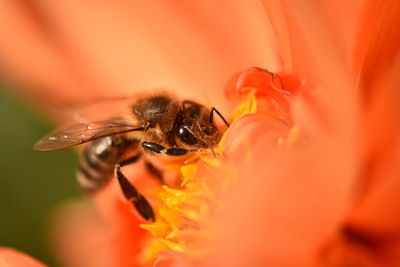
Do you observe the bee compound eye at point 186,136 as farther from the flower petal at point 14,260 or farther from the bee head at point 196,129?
the flower petal at point 14,260

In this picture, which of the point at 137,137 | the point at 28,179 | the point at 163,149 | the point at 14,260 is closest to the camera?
the point at 14,260

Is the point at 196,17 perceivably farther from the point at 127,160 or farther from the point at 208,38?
Result: the point at 127,160

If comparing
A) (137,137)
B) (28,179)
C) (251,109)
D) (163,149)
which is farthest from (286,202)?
(28,179)

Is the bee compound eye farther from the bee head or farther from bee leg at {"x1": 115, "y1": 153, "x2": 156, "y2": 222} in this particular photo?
bee leg at {"x1": 115, "y1": 153, "x2": 156, "y2": 222}

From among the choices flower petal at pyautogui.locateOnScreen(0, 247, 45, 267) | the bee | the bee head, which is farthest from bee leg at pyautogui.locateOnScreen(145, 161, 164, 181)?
flower petal at pyautogui.locateOnScreen(0, 247, 45, 267)

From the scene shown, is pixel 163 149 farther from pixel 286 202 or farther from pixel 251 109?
pixel 286 202

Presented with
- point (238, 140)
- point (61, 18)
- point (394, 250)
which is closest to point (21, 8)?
point (61, 18)
